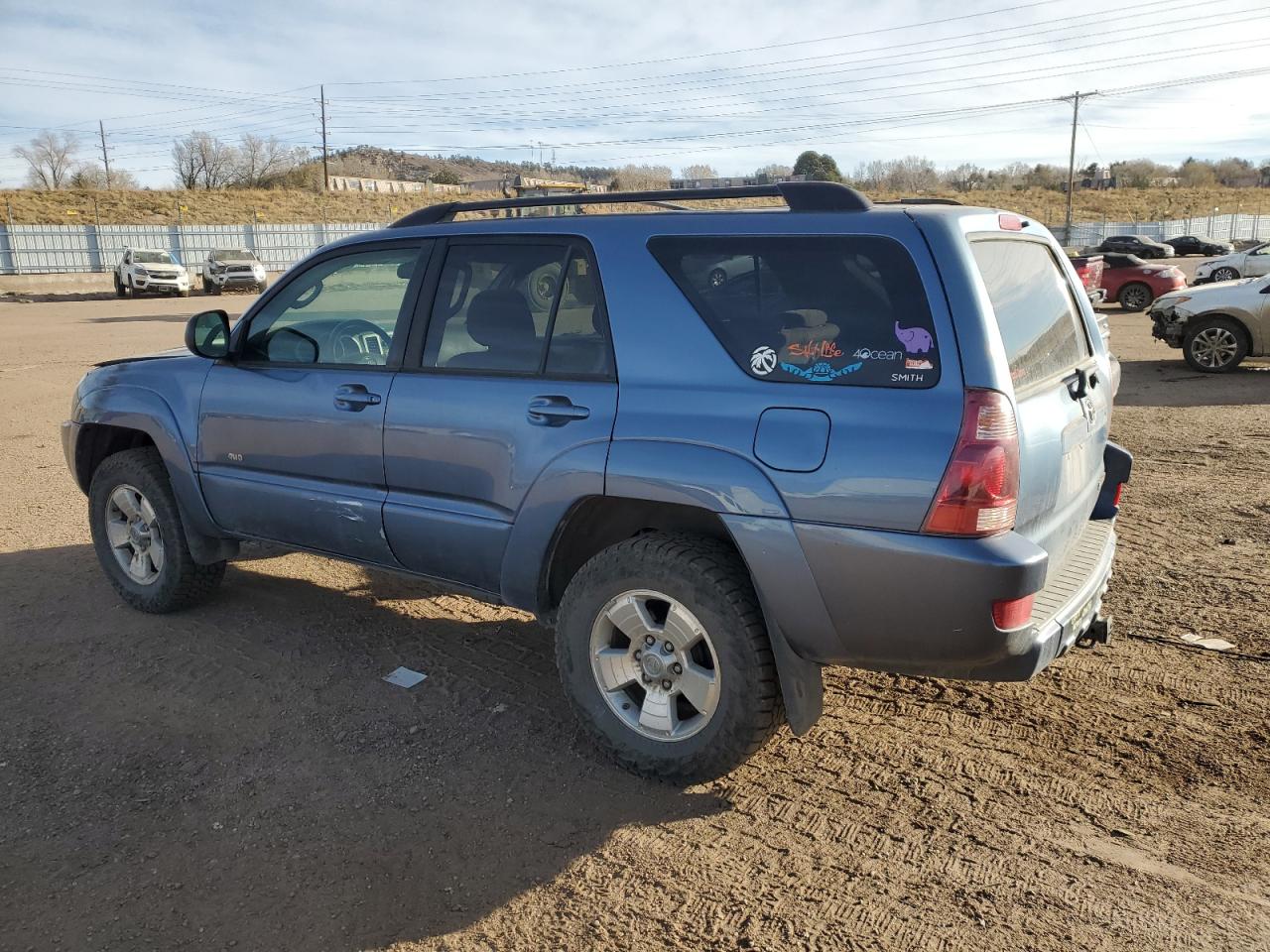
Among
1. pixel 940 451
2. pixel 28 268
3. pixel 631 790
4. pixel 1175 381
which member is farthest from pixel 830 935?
pixel 28 268

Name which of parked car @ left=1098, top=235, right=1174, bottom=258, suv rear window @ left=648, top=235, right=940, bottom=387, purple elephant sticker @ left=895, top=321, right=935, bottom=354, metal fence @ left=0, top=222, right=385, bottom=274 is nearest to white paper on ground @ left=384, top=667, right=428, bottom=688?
suv rear window @ left=648, top=235, right=940, bottom=387

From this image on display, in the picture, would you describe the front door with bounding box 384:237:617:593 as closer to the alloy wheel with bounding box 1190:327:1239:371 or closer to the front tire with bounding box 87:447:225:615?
the front tire with bounding box 87:447:225:615

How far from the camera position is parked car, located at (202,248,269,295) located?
33.7 meters

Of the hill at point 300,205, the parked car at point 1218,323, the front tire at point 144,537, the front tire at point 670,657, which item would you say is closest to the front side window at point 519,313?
the front tire at point 670,657

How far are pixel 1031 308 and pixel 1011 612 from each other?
112 centimetres

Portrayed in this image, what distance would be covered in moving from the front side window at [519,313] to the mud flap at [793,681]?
109 centimetres

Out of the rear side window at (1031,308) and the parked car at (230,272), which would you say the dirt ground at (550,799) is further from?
the parked car at (230,272)

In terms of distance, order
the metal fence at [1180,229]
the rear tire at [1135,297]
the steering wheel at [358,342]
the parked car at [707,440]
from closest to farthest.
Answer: the parked car at [707,440], the steering wheel at [358,342], the rear tire at [1135,297], the metal fence at [1180,229]

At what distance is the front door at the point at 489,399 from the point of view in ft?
11.7

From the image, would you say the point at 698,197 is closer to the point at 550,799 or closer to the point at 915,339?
the point at 915,339

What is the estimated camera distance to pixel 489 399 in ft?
12.2

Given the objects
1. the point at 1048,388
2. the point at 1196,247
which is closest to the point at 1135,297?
the point at 1048,388

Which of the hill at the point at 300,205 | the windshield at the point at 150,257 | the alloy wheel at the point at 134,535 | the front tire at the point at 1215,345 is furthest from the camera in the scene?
the hill at the point at 300,205

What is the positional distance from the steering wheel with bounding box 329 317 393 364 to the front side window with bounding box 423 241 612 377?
28 cm
